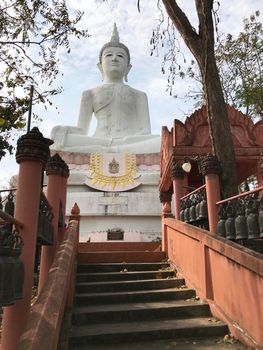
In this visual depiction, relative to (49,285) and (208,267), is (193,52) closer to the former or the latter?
(208,267)

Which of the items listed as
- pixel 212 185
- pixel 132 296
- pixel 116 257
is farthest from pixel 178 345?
pixel 116 257

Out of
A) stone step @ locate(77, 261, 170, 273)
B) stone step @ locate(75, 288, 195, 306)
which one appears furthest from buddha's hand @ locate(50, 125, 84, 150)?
stone step @ locate(75, 288, 195, 306)

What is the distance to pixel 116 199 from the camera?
14133 millimetres

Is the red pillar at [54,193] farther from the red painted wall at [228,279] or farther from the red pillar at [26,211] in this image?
the red painted wall at [228,279]

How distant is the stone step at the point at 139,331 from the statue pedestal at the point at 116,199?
831 cm

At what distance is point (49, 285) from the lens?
363 centimetres

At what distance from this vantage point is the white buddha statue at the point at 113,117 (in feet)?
52.8

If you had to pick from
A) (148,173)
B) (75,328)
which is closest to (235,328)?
(75,328)

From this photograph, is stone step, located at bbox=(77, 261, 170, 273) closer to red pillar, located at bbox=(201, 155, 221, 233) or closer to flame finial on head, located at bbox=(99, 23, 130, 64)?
red pillar, located at bbox=(201, 155, 221, 233)

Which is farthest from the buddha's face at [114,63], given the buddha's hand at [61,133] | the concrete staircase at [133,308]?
the concrete staircase at [133,308]

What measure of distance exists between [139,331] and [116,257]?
3.24 metres

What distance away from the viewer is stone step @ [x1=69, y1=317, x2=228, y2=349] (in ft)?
14.0

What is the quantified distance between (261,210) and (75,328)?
2846 mm

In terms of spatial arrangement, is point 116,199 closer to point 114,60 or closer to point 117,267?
point 117,267
